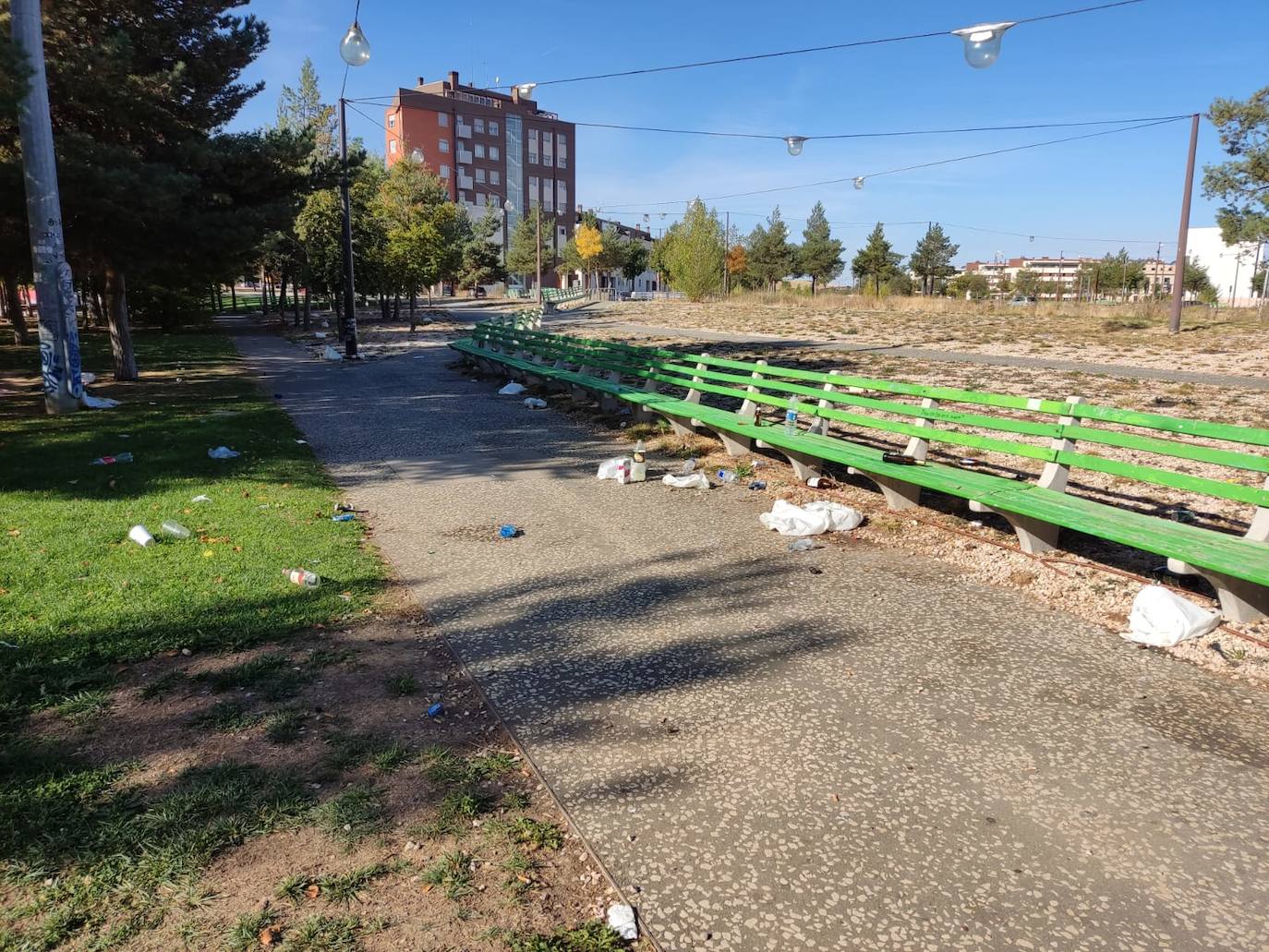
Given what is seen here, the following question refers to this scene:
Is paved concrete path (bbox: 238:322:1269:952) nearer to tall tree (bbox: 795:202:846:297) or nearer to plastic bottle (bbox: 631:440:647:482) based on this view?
plastic bottle (bbox: 631:440:647:482)

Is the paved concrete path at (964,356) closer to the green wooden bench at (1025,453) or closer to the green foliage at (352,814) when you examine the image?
the green wooden bench at (1025,453)

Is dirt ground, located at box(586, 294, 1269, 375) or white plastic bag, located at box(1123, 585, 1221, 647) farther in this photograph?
dirt ground, located at box(586, 294, 1269, 375)

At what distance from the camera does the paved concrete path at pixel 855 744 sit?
235cm

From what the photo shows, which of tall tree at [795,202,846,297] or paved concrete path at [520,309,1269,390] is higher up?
tall tree at [795,202,846,297]

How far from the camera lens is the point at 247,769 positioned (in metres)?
2.90

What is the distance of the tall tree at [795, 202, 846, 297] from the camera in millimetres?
66750

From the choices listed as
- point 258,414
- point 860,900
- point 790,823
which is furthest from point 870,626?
point 258,414

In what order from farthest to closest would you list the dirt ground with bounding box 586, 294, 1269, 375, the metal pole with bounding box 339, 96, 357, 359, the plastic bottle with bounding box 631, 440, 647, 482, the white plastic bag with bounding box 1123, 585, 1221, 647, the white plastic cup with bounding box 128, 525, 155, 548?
the metal pole with bounding box 339, 96, 357, 359
the dirt ground with bounding box 586, 294, 1269, 375
the plastic bottle with bounding box 631, 440, 647, 482
the white plastic cup with bounding box 128, 525, 155, 548
the white plastic bag with bounding box 1123, 585, 1221, 647

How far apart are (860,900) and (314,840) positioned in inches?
64.7

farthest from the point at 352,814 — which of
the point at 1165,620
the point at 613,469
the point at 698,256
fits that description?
the point at 698,256

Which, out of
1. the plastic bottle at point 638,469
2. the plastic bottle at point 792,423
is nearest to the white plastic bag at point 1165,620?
the plastic bottle at point 792,423

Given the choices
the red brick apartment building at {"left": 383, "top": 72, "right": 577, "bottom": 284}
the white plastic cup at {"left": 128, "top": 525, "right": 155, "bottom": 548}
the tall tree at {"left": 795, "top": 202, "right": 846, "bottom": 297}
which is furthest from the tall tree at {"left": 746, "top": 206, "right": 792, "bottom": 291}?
the white plastic cup at {"left": 128, "top": 525, "right": 155, "bottom": 548}

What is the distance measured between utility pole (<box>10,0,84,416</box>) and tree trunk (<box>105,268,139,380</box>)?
11.6 ft

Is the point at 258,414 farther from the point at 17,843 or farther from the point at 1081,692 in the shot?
the point at 1081,692
